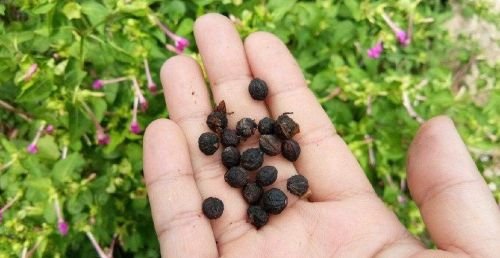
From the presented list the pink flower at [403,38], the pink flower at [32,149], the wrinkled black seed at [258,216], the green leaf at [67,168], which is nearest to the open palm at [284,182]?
the wrinkled black seed at [258,216]

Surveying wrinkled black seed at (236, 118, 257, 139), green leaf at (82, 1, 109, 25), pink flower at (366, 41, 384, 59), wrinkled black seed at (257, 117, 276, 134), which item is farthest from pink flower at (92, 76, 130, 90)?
pink flower at (366, 41, 384, 59)

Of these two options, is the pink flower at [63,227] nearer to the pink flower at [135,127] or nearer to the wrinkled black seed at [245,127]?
the pink flower at [135,127]

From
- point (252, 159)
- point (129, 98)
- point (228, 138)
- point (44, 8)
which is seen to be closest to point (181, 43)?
point (129, 98)

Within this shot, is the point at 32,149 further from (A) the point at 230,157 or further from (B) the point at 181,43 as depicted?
(A) the point at 230,157

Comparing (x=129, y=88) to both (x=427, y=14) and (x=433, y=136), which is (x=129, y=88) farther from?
(x=427, y=14)

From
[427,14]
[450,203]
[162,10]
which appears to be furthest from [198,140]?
[427,14]
